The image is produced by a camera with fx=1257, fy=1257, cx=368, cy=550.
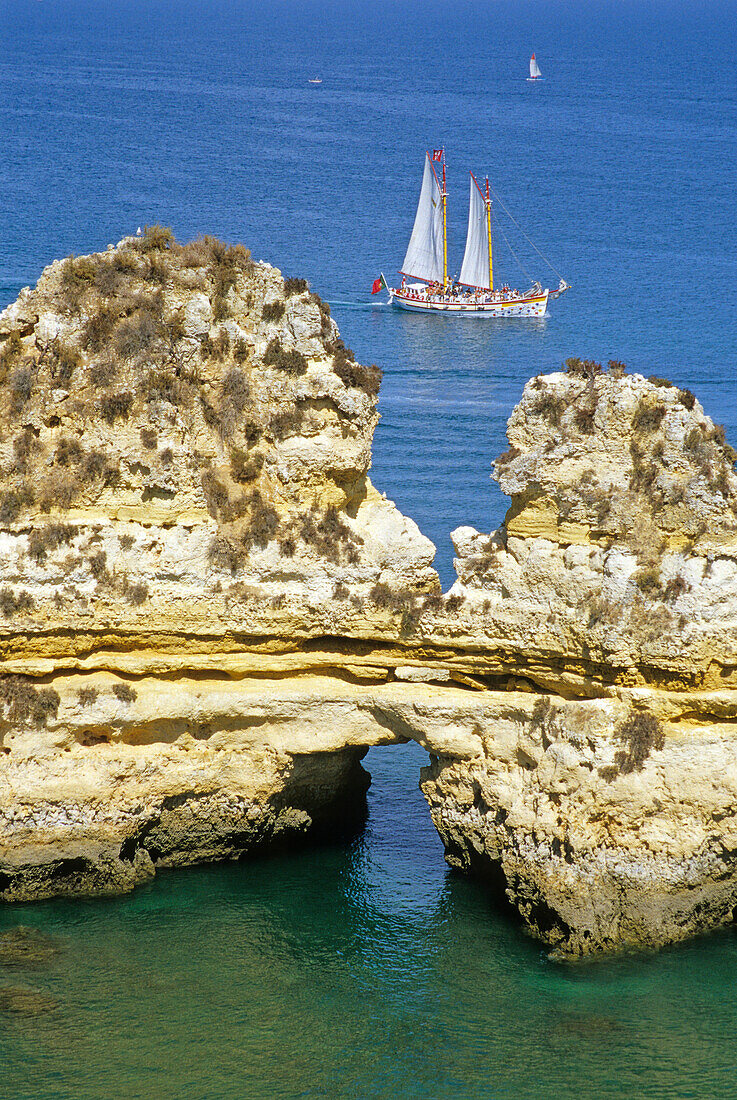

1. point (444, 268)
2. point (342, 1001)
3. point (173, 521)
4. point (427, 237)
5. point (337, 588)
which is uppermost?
point (427, 237)

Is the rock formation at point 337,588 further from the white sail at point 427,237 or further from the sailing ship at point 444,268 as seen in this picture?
the white sail at point 427,237

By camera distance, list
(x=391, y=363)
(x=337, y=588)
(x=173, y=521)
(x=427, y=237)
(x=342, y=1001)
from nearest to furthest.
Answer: (x=342, y=1001)
(x=337, y=588)
(x=173, y=521)
(x=391, y=363)
(x=427, y=237)

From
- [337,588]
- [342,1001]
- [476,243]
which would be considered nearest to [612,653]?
[337,588]

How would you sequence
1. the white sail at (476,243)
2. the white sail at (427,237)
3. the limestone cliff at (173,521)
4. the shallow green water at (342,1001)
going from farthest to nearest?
the white sail at (476,243) < the white sail at (427,237) < the limestone cliff at (173,521) < the shallow green water at (342,1001)

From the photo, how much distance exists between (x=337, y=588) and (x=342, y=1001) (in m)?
6.74

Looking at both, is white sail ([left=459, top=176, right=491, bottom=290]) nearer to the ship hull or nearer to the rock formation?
the ship hull

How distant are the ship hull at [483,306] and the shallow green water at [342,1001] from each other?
175 ft

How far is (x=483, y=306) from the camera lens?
7562 cm

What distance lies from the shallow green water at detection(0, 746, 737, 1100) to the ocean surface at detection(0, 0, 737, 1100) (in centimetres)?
5

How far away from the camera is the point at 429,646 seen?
21.3m

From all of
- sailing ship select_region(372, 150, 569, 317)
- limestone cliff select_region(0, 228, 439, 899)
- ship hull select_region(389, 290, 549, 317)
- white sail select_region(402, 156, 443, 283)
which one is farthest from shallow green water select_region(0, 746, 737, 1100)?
white sail select_region(402, 156, 443, 283)

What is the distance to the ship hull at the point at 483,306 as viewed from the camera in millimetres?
73125

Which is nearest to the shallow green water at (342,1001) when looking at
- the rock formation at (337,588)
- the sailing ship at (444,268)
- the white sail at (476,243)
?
the rock formation at (337,588)

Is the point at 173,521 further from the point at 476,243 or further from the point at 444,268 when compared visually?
the point at 476,243
